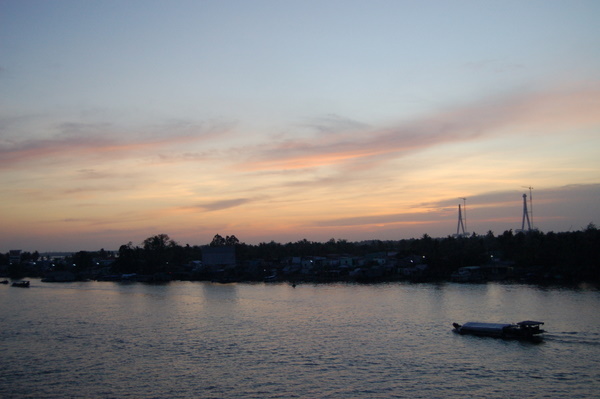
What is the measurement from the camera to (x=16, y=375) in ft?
40.1

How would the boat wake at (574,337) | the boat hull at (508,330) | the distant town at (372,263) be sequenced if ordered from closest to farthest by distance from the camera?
the boat wake at (574,337) < the boat hull at (508,330) < the distant town at (372,263)

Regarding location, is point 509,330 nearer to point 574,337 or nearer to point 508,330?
point 508,330

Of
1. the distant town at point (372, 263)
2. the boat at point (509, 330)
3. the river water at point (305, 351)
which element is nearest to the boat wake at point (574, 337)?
the river water at point (305, 351)

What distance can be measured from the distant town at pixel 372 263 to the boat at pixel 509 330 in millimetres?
17788

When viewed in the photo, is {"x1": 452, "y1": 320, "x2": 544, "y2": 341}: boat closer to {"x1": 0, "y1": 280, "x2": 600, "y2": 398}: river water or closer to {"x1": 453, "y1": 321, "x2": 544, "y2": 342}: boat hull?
{"x1": 453, "y1": 321, "x2": 544, "y2": 342}: boat hull

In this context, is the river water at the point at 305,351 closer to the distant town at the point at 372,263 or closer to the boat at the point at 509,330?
the boat at the point at 509,330

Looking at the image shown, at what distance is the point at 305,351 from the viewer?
46.2 feet

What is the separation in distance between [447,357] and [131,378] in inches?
316

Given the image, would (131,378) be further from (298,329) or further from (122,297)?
(122,297)

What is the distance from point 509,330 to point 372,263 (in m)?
29.6

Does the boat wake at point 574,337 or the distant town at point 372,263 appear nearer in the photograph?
the boat wake at point 574,337

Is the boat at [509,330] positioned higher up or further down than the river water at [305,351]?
higher up

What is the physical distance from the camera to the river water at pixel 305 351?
10906 mm

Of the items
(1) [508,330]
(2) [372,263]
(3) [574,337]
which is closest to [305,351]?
(1) [508,330]
